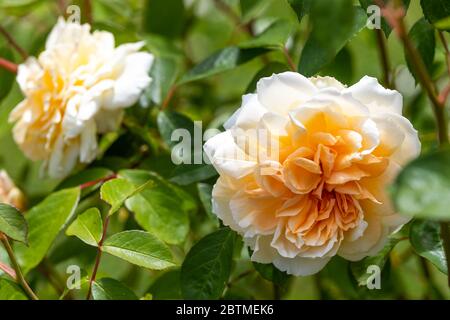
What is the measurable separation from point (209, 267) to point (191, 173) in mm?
94

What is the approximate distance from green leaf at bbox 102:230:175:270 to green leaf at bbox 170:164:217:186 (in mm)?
84

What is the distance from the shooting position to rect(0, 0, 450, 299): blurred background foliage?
759mm

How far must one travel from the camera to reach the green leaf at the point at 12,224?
1.88ft

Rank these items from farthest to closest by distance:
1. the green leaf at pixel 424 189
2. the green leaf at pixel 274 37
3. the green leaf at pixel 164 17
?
the green leaf at pixel 164 17, the green leaf at pixel 274 37, the green leaf at pixel 424 189

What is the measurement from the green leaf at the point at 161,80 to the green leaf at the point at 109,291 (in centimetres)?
24

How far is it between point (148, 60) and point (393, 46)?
23.0 inches

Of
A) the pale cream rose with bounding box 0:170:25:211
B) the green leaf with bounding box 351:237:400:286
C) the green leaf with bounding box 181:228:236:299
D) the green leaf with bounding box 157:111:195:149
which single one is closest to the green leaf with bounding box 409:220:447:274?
the green leaf with bounding box 351:237:400:286

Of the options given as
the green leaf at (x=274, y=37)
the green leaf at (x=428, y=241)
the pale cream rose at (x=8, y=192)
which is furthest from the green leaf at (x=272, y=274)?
the pale cream rose at (x=8, y=192)

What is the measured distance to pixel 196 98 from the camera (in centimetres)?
113

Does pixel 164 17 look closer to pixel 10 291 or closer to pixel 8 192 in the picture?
pixel 8 192

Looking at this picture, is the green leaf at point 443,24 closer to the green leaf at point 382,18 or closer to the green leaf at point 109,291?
the green leaf at point 382,18
